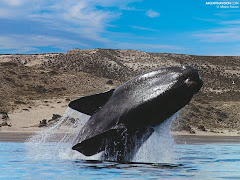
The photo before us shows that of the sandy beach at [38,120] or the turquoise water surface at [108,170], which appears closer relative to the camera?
the turquoise water surface at [108,170]

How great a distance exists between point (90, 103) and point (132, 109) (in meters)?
1.54

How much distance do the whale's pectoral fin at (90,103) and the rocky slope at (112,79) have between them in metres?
2.78

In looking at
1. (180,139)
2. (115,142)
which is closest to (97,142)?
(115,142)

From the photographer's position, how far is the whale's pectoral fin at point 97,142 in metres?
11.5

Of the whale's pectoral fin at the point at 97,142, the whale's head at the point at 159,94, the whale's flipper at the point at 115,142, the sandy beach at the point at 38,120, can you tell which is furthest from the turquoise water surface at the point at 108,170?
the sandy beach at the point at 38,120

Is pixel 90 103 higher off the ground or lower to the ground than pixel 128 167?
higher

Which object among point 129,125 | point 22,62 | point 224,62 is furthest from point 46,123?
point 224,62

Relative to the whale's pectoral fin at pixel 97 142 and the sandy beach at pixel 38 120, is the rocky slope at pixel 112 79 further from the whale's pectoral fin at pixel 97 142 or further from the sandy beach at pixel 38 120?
the whale's pectoral fin at pixel 97 142

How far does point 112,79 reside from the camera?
97812mm

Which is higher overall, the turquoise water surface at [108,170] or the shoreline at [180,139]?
the turquoise water surface at [108,170]

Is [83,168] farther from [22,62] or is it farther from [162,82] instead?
[22,62]

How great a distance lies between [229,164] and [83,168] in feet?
17.2

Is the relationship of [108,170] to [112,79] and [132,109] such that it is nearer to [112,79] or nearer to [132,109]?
[132,109]

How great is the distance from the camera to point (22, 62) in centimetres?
12562
